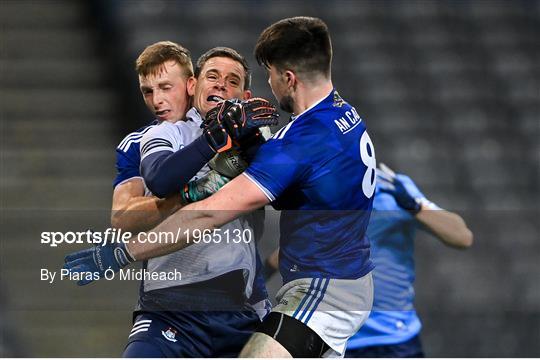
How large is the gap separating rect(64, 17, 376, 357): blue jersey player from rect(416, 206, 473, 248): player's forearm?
1.17 metres

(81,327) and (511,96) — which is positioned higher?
(511,96)

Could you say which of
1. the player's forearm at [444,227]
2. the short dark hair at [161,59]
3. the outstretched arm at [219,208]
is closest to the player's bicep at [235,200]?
the outstretched arm at [219,208]

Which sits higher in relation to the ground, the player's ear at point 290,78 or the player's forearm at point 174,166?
the player's ear at point 290,78

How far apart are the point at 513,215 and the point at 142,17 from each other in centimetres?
299

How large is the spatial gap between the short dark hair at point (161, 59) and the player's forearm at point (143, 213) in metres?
0.48

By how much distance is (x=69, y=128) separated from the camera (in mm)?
7105

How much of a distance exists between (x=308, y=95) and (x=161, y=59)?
2.19ft

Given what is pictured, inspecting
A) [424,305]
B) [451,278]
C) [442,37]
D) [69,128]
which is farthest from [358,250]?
[442,37]

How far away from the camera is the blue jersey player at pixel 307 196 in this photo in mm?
3094

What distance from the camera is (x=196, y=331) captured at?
3377mm

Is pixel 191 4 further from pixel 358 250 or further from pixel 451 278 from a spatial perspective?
pixel 358 250

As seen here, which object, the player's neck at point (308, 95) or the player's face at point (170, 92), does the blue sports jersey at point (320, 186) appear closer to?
the player's neck at point (308, 95)

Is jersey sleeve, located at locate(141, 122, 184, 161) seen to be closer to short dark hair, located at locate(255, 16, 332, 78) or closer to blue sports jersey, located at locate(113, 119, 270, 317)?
blue sports jersey, located at locate(113, 119, 270, 317)

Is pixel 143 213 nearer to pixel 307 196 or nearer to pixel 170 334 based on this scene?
pixel 170 334
